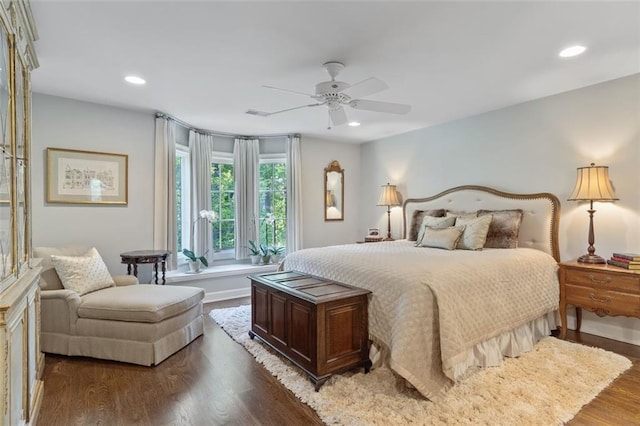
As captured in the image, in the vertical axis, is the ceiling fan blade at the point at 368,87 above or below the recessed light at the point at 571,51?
below

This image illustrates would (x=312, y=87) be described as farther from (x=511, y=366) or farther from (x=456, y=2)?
(x=511, y=366)

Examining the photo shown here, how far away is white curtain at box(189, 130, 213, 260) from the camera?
196 inches

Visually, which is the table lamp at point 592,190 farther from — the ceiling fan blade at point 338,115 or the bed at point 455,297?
the ceiling fan blade at point 338,115

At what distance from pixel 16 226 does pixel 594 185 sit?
4401 millimetres

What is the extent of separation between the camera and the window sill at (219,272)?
450 cm

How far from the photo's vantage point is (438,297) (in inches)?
89.5

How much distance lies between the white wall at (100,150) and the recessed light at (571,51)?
4346mm

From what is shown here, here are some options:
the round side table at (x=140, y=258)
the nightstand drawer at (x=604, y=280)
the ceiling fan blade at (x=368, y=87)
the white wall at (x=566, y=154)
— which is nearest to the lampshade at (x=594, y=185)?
the white wall at (x=566, y=154)

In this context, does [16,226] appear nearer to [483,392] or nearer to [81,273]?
[81,273]

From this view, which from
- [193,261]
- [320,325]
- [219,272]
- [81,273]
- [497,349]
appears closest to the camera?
[320,325]

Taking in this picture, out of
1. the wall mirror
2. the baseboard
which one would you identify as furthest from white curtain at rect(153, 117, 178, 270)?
the wall mirror

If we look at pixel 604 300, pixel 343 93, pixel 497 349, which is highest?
pixel 343 93

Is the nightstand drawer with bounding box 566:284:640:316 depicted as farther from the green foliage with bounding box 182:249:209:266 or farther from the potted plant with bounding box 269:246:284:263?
the green foliage with bounding box 182:249:209:266

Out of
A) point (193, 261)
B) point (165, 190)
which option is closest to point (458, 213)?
point (193, 261)
